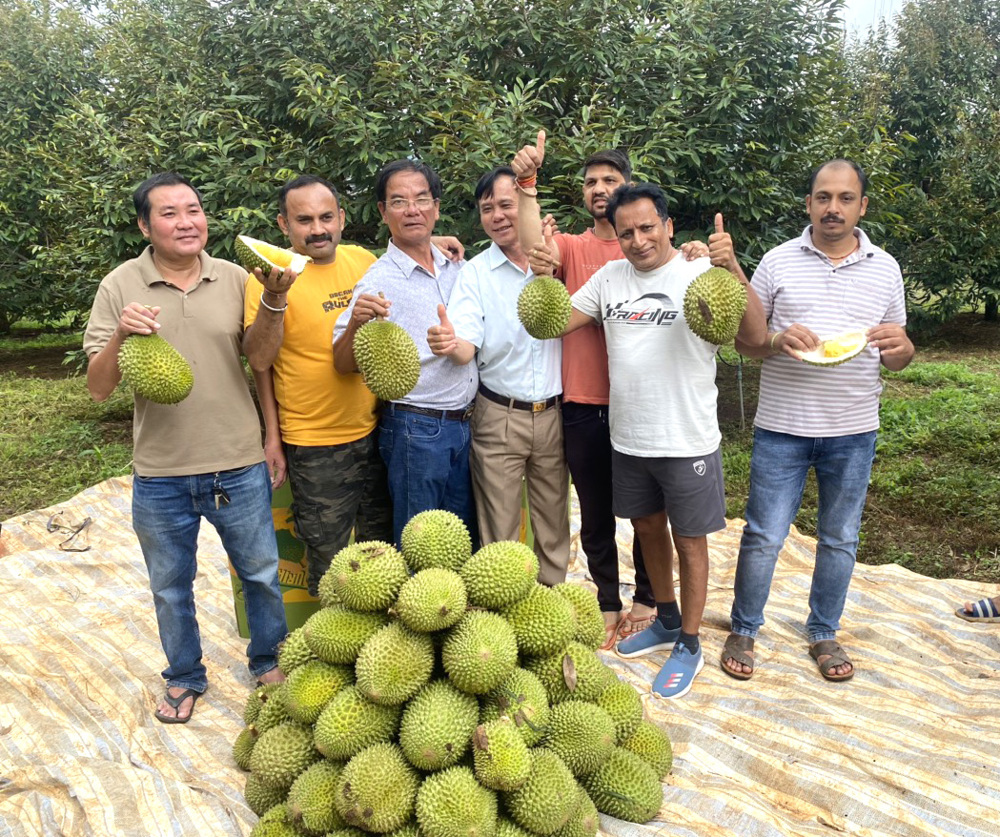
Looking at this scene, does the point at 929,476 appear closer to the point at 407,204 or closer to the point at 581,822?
the point at 407,204

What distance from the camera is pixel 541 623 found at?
2.46 metres

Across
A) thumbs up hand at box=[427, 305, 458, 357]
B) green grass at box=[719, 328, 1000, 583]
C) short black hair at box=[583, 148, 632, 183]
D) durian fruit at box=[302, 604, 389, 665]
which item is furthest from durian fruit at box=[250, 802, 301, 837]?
green grass at box=[719, 328, 1000, 583]

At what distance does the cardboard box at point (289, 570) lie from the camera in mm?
3875

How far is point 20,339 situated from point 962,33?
2021 centimetres

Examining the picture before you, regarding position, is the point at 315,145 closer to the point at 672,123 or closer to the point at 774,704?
the point at 672,123

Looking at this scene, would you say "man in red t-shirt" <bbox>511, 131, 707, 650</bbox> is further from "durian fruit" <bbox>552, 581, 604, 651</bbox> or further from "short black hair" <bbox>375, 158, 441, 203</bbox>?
"durian fruit" <bbox>552, 581, 604, 651</bbox>

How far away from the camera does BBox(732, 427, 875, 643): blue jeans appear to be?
12.0 ft

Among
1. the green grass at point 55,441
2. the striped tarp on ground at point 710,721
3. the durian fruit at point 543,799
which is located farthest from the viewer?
the green grass at point 55,441

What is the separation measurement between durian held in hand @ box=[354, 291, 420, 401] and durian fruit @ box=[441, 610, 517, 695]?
1.17 m

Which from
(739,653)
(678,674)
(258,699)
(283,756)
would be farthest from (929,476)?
(283,756)

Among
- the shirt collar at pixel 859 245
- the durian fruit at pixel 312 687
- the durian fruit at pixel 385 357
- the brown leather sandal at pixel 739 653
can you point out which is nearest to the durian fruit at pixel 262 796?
the durian fruit at pixel 312 687

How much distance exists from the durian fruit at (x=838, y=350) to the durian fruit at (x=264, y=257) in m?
2.25

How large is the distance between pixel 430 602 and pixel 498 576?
0.89 ft

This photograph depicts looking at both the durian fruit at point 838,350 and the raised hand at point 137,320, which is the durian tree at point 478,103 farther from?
the raised hand at point 137,320
